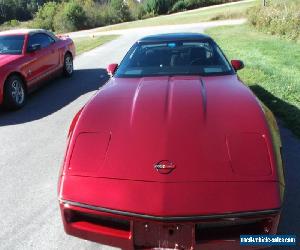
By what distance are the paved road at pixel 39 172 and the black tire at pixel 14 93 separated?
15 centimetres

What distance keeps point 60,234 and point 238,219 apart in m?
1.59

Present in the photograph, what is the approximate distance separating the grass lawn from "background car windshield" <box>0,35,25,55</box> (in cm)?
478

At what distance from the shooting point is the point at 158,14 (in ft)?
186

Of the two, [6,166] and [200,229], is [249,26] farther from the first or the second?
[200,229]

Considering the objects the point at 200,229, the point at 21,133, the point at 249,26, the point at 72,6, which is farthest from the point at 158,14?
the point at 200,229

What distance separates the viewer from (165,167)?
9.41 ft

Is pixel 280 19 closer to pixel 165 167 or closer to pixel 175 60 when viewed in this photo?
pixel 175 60

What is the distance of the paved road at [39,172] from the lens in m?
3.45

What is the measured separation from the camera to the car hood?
9.43 ft

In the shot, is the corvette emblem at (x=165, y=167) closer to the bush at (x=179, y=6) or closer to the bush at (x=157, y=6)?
the bush at (x=157, y=6)

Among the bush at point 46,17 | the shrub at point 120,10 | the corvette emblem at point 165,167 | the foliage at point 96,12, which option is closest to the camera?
the corvette emblem at point 165,167

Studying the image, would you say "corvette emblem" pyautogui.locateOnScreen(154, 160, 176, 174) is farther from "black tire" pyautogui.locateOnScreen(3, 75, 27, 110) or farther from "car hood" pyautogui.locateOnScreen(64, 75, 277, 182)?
"black tire" pyautogui.locateOnScreen(3, 75, 27, 110)

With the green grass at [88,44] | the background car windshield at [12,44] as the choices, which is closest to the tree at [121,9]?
the green grass at [88,44]

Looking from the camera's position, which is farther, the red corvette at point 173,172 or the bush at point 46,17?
the bush at point 46,17
